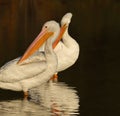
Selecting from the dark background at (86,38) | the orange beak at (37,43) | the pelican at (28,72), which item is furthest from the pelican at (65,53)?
the pelican at (28,72)

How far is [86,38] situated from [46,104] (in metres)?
8.79

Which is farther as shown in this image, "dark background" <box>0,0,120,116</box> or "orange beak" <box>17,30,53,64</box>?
"dark background" <box>0,0,120,116</box>

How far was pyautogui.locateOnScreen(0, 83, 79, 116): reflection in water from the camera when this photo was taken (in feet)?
32.7

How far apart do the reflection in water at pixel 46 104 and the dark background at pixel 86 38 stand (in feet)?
0.66

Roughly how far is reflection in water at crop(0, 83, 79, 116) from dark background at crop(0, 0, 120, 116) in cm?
20

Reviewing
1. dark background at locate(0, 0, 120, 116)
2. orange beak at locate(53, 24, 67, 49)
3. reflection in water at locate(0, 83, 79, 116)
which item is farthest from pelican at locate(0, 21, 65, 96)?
orange beak at locate(53, 24, 67, 49)

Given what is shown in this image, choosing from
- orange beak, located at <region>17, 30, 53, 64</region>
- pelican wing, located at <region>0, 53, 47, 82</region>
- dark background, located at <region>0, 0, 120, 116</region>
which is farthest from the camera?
dark background, located at <region>0, 0, 120, 116</region>

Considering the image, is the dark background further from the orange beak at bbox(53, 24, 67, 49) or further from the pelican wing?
the pelican wing

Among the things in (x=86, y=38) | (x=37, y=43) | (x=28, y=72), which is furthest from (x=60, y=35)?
(x=86, y=38)

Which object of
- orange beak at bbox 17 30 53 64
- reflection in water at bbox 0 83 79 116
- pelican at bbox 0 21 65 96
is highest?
orange beak at bbox 17 30 53 64

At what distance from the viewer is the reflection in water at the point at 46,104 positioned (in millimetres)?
9969

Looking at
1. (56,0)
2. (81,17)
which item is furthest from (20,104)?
(56,0)

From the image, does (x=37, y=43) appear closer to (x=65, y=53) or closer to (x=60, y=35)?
(x=65, y=53)

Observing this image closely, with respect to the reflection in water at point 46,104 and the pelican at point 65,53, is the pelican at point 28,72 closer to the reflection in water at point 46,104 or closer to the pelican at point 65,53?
the reflection in water at point 46,104
